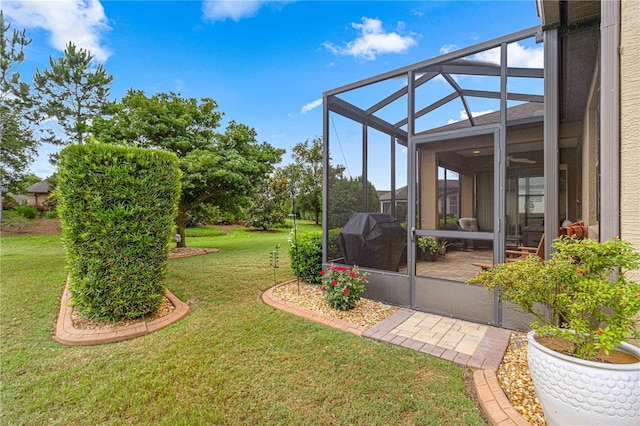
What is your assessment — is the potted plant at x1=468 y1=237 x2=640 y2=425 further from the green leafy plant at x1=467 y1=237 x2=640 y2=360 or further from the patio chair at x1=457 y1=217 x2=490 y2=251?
the patio chair at x1=457 y1=217 x2=490 y2=251

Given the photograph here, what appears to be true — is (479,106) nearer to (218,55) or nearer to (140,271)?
(140,271)

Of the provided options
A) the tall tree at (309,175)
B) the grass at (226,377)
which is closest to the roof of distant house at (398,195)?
the grass at (226,377)

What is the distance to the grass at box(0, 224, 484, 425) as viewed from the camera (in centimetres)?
202

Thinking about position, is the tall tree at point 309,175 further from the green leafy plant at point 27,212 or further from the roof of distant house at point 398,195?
the green leafy plant at point 27,212

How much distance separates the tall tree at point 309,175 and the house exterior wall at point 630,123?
Answer: 60.4ft

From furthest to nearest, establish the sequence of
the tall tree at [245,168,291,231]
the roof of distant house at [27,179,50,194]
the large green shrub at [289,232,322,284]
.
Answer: the roof of distant house at [27,179,50,194], the tall tree at [245,168,291,231], the large green shrub at [289,232,322,284]

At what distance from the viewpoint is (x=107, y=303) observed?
3.54m

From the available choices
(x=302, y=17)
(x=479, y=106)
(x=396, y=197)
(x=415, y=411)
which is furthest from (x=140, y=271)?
(x=302, y=17)

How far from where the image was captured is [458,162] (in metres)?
4.17

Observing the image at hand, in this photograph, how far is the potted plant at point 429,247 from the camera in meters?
4.00

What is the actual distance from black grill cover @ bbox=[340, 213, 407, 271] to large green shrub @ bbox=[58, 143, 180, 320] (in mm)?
2936

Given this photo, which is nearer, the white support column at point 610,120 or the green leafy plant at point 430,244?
the white support column at point 610,120

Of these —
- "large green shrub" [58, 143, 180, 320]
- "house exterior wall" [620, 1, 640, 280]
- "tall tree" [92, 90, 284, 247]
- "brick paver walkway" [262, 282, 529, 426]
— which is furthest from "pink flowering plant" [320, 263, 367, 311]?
"tall tree" [92, 90, 284, 247]

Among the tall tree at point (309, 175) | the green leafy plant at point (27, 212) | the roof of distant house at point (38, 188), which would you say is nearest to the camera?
the green leafy plant at point (27, 212)
